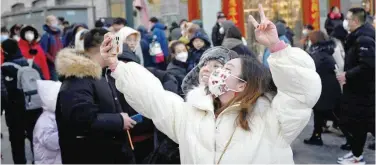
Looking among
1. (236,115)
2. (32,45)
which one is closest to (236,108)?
(236,115)

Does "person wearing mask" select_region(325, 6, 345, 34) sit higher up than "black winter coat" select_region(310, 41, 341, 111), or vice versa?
"person wearing mask" select_region(325, 6, 345, 34)

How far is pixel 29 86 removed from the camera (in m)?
5.68

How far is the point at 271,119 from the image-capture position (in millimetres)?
2410

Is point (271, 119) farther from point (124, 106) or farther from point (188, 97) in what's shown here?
point (124, 106)

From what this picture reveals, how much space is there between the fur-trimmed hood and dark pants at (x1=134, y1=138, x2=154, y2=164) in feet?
2.32

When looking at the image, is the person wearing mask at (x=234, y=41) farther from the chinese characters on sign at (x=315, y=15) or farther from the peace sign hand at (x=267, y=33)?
the chinese characters on sign at (x=315, y=15)

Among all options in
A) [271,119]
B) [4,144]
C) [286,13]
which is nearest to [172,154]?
[271,119]

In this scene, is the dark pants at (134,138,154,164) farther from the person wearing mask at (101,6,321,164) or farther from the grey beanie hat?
the person wearing mask at (101,6,321,164)

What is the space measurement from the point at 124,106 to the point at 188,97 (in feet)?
4.42

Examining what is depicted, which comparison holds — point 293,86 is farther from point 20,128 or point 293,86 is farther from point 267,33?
point 20,128

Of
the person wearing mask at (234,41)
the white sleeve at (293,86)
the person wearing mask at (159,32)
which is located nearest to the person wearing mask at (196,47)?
the person wearing mask at (234,41)

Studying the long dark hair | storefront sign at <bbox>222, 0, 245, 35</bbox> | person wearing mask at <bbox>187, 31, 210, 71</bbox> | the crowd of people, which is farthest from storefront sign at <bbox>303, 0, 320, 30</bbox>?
the long dark hair

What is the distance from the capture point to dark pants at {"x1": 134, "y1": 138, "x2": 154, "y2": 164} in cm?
405

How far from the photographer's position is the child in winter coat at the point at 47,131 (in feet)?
16.6
